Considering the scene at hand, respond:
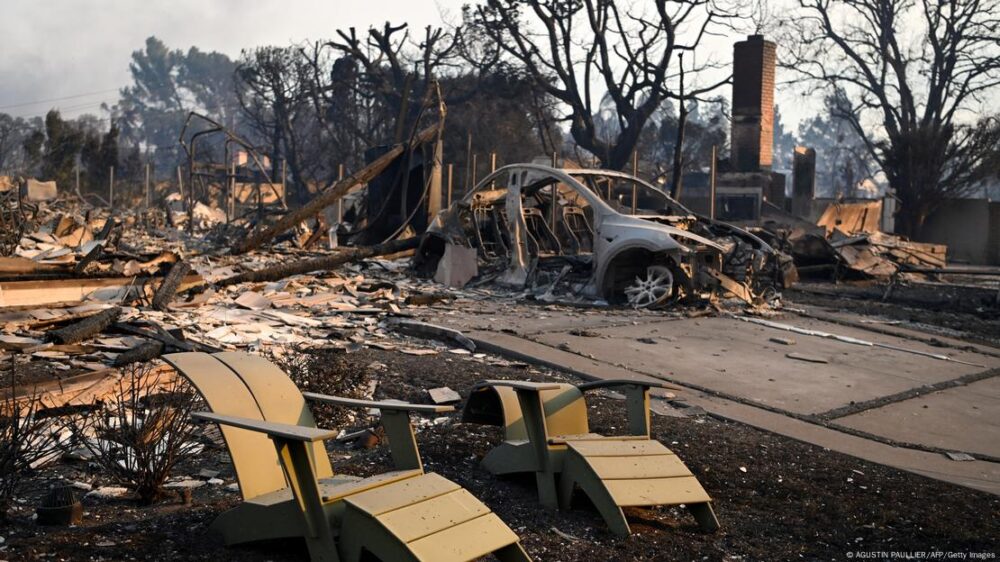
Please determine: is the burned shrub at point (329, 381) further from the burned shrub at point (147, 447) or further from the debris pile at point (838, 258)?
the debris pile at point (838, 258)

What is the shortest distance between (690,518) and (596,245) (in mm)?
7147

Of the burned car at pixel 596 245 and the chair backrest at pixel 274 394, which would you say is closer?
the chair backrest at pixel 274 394

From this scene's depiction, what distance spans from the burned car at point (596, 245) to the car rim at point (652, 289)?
0.5 inches

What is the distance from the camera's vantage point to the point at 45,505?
11.3 feet

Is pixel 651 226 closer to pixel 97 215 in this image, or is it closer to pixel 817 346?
pixel 817 346

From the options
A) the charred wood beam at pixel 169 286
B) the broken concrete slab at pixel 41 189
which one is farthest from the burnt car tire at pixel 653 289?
the broken concrete slab at pixel 41 189

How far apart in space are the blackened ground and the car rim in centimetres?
511

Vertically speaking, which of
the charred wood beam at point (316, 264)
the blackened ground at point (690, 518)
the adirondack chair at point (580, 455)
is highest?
the charred wood beam at point (316, 264)

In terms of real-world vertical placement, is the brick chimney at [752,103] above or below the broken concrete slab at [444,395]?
above

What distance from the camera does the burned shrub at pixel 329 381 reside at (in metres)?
5.16

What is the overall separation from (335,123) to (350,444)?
33.3 meters

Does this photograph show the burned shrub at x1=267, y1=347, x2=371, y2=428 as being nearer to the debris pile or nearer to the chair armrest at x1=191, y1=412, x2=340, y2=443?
the chair armrest at x1=191, y1=412, x2=340, y2=443

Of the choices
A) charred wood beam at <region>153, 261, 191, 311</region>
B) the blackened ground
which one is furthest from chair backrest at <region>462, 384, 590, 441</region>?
charred wood beam at <region>153, 261, 191, 311</region>

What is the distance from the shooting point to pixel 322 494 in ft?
9.95
